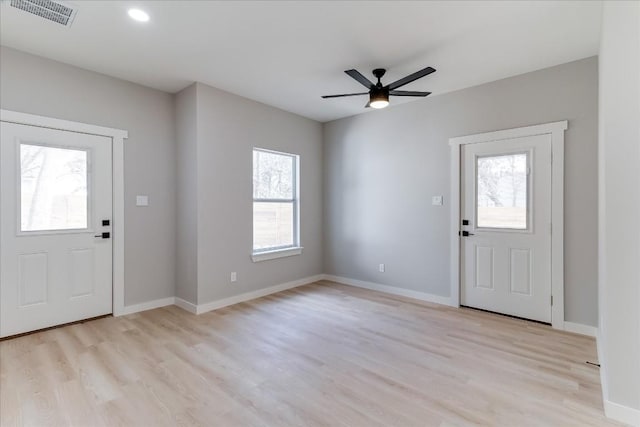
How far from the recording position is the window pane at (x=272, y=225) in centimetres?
463

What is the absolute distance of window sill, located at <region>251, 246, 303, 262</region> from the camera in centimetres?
447

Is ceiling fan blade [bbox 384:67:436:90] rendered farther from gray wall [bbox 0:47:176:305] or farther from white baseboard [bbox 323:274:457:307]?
gray wall [bbox 0:47:176:305]

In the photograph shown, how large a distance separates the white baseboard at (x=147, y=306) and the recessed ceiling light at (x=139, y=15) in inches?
121

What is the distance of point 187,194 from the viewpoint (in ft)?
13.0

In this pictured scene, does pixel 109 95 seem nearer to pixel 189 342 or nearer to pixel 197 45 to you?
pixel 197 45

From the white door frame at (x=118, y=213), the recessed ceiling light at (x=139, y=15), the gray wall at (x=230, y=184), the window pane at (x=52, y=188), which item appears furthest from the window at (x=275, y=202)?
the recessed ceiling light at (x=139, y=15)

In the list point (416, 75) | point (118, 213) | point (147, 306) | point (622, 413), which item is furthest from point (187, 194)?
point (622, 413)

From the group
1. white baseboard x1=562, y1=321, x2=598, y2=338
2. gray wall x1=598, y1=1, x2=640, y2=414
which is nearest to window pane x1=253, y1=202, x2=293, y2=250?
white baseboard x1=562, y1=321, x2=598, y2=338

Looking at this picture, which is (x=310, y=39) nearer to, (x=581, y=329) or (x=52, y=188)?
(x=52, y=188)

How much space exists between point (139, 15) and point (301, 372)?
3.06 meters

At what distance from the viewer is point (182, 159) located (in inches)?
159

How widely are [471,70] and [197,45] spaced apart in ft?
9.25

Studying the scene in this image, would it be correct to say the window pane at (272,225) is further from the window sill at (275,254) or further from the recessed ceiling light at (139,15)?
the recessed ceiling light at (139,15)

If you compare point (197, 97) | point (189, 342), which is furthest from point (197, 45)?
point (189, 342)
